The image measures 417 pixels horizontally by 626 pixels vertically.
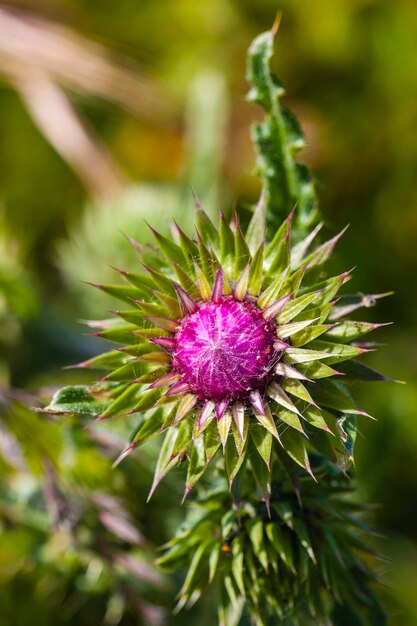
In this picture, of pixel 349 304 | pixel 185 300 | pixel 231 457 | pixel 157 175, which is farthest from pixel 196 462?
pixel 157 175

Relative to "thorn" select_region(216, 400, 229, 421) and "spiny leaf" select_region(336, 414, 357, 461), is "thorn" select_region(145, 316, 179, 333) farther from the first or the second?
"spiny leaf" select_region(336, 414, 357, 461)

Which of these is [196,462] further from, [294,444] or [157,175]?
[157,175]

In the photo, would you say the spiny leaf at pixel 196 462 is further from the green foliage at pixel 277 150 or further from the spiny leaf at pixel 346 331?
the green foliage at pixel 277 150

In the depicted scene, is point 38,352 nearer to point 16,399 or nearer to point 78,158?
point 16,399

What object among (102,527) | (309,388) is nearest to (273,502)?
(309,388)

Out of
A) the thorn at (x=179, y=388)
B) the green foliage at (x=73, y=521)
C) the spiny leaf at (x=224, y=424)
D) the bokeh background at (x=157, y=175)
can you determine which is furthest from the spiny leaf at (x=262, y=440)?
the bokeh background at (x=157, y=175)

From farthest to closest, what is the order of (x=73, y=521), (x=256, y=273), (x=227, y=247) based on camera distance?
(x=73, y=521)
(x=227, y=247)
(x=256, y=273)

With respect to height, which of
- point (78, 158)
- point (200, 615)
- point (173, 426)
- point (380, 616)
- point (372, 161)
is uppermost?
point (78, 158)
